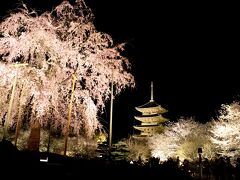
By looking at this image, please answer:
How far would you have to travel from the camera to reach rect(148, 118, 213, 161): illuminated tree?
27.3 m

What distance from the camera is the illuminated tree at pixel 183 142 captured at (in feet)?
89.5

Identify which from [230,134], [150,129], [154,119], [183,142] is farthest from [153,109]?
[230,134]

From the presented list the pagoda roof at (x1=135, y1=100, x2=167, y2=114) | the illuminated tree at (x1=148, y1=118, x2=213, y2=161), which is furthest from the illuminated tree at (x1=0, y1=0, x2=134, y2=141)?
the pagoda roof at (x1=135, y1=100, x2=167, y2=114)

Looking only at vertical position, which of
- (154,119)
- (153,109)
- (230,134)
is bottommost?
(230,134)

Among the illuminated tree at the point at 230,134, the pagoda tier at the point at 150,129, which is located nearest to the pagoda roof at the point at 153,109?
the pagoda tier at the point at 150,129

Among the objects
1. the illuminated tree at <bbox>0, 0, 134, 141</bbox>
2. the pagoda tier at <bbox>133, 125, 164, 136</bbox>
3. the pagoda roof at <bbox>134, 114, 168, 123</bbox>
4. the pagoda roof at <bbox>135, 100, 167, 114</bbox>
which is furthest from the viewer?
the pagoda roof at <bbox>134, 114, 168, 123</bbox>

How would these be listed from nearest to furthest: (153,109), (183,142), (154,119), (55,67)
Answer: (55,67)
(183,142)
(153,109)
(154,119)

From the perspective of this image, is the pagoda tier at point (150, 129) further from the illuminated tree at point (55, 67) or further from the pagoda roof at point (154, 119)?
the illuminated tree at point (55, 67)

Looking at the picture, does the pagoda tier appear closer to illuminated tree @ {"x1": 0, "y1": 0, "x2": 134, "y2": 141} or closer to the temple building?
the temple building

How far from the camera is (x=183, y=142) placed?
2998cm

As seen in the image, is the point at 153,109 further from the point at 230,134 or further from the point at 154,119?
the point at 230,134

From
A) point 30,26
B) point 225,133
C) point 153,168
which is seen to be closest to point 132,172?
point 153,168

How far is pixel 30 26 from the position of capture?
21.0m

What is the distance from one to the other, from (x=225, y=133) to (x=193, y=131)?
490 centimetres
